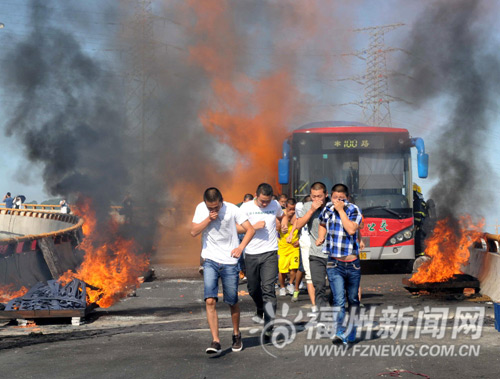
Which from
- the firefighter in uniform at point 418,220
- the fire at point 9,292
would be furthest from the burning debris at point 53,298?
the firefighter in uniform at point 418,220

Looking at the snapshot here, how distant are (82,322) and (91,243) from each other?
4.27 m

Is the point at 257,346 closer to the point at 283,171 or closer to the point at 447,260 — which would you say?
the point at 447,260

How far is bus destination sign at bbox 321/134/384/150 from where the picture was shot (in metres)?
14.4

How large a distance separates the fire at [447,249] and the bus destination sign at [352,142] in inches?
105

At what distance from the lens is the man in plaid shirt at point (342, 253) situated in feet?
21.1

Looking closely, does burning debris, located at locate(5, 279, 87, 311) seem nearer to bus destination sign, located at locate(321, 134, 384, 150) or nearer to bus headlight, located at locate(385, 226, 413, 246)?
bus destination sign, located at locate(321, 134, 384, 150)

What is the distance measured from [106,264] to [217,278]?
573 centimetres

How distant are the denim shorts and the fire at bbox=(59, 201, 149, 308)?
3838 millimetres

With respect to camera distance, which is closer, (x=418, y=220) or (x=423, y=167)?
(x=423, y=167)

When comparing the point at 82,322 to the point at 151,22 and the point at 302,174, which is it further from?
the point at 151,22

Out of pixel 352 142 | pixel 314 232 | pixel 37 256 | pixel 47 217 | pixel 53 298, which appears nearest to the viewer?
pixel 314 232

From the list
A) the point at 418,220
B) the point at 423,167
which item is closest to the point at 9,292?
the point at 423,167

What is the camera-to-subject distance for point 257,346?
6.68 m

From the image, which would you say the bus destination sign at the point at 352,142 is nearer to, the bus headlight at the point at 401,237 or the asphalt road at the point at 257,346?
the bus headlight at the point at 401,237
